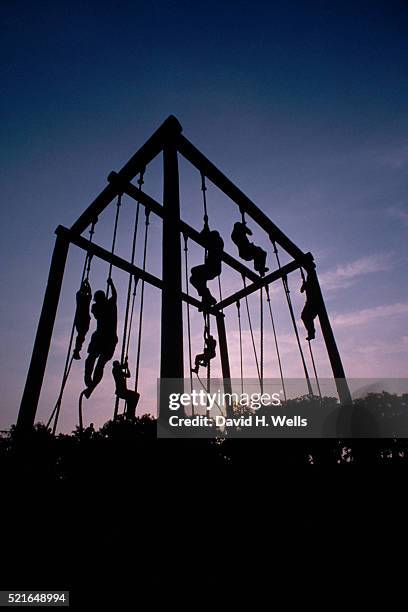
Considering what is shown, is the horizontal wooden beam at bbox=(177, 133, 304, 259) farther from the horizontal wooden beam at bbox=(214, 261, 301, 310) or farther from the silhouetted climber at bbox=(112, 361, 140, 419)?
the silhouetted climber at bbox=(112, 361, 140, 419)

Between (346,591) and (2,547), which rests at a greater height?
(2,547)

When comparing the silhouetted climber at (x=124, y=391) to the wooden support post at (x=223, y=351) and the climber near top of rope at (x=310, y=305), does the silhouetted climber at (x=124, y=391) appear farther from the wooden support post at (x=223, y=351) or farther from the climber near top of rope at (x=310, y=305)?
the wooden support post at (x=223, y=351)

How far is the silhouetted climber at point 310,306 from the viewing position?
5.59 meters

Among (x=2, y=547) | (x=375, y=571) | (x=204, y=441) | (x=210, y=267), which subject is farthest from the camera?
(x=210, y=267)

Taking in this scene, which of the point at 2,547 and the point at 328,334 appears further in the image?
the point at 328,334

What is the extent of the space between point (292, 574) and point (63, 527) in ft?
4.80

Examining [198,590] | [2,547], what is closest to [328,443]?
[198,590]

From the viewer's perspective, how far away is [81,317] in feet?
13.4

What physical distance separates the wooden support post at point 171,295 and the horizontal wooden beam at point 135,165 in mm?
566

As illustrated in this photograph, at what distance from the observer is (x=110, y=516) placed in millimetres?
1854

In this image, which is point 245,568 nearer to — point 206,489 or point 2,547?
point 206,489

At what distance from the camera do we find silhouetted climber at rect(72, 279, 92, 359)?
13.1 feet

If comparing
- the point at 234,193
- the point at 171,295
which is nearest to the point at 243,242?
the point at 234,193

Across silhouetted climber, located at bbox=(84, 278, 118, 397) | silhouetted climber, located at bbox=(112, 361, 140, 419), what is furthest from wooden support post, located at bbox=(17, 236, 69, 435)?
silhouetted climber, located at bbox=(112, 361, 140, 419)
